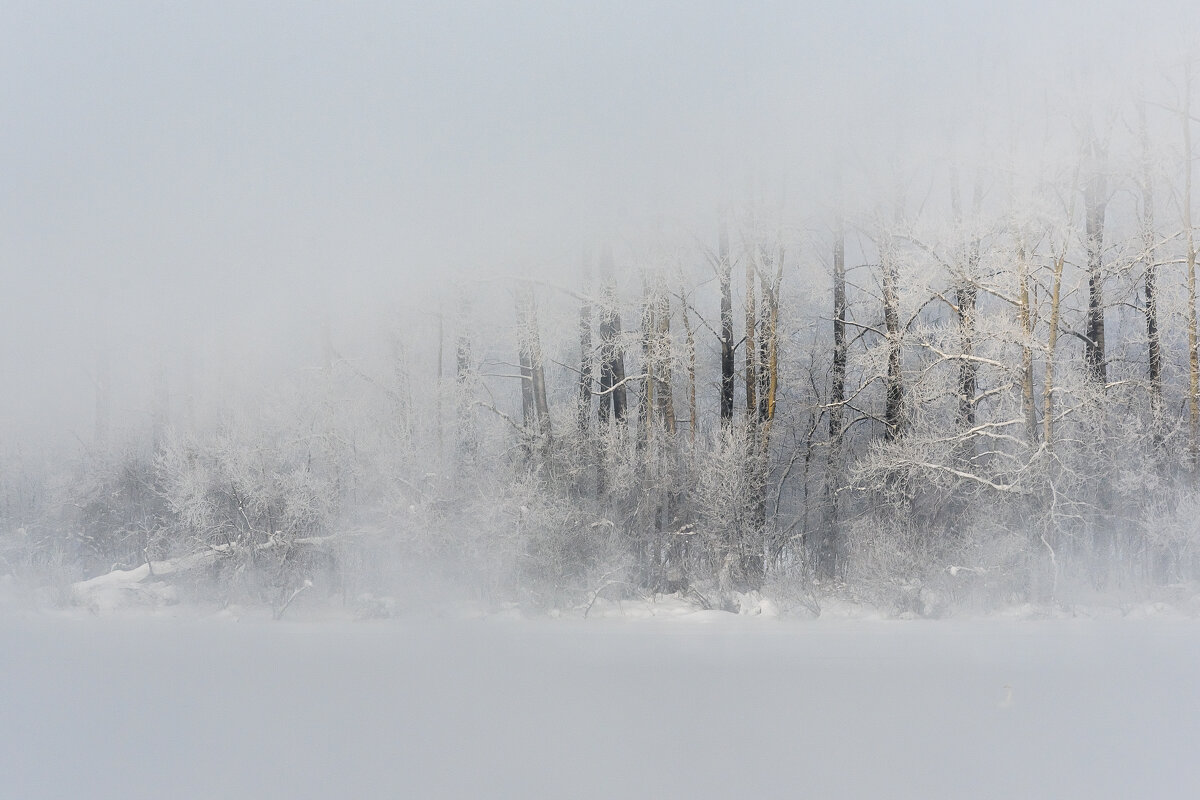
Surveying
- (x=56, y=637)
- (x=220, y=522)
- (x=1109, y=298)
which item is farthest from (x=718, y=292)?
(x=56, y=637)

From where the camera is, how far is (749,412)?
46.1 feet

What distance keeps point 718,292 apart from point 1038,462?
5.48 meters

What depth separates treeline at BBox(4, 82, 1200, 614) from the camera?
12.6 metres

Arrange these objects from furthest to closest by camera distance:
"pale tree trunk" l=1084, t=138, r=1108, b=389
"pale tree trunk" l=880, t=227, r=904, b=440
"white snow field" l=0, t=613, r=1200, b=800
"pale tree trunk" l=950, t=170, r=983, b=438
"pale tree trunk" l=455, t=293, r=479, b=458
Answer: "pale tree trunk" l=455, t=293, r=479, b=458 < "pale tree trunk" l=880, t=227, r=904, b=440 < "pale tree trunk" l=1084, t=138, r=1108, b=389 < "pale tree trunk" l=950, t=170, r=983, b=438 < "white snow field" l=0, t=613, r=1200, b=800

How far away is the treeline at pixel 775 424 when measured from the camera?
41.2 feet

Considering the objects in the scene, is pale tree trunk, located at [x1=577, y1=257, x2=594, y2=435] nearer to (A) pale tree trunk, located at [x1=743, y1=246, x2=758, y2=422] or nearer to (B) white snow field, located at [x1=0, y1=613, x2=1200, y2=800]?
(A) pale tree trunk, located at [x1=743, y1=246, x2=758, y2=422]

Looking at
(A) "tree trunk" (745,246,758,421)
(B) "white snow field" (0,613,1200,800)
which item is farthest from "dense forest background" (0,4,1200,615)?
(B) "white snow field" (0,613,1200,800)

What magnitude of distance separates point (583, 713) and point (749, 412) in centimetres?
848

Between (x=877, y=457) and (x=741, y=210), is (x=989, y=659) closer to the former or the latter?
(x=877, y=457)

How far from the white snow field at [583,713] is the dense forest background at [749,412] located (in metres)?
2.41

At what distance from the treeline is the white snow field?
242 cm

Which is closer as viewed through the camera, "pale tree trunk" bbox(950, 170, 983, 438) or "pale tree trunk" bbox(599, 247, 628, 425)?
"pale tree trunk" bbox(950, 170, 983, 438)

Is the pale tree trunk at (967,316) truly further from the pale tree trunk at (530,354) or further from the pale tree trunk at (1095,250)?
the pale tree trunk at (530,354)

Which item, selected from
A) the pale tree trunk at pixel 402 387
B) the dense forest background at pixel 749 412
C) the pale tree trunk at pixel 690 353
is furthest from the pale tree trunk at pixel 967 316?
the pale tree trunk at pixel 402 387
